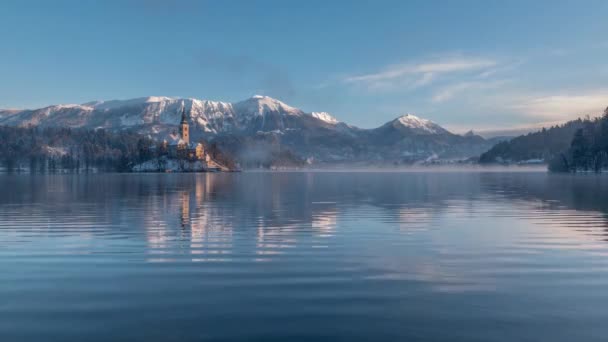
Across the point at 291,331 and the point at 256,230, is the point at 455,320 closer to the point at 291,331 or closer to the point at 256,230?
the point at 291,331

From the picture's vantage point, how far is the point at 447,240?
2541 centimetres

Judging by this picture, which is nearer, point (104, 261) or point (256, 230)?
point (104, 261)

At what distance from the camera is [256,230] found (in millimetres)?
29203

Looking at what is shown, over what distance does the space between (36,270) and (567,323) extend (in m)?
19.3

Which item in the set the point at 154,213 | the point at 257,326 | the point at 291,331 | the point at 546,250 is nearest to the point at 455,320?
the point at 291,331

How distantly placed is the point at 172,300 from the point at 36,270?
819 cm

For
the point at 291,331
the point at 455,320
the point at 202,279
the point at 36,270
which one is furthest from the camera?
the point at 36,270

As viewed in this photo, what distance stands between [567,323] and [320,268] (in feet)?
29.8

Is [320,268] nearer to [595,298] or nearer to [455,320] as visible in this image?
[455,320]

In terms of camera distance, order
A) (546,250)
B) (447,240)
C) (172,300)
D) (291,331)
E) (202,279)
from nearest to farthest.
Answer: (291,331)
(172,300)
(202,279)
(546,250)
(447,240)

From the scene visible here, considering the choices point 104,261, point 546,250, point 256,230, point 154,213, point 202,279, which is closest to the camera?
point 202,279

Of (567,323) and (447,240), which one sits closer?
(567,323)

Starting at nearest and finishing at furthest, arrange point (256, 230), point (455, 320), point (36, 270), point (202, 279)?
point (455, 320), point (202, 279), point (36, 270), point (256, 230)

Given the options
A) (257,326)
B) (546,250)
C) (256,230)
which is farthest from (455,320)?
(256,230)
